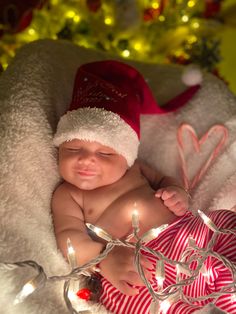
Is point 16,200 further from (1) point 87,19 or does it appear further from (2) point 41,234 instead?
(1) point 87,19

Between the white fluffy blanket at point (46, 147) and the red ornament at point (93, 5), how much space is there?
301mm

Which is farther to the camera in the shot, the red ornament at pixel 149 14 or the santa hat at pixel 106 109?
the red ornament at pixel 149 14

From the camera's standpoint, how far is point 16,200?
0.98m

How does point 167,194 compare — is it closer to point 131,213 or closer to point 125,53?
point 131,213

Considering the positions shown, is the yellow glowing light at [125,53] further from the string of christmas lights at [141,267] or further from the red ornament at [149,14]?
the string of christmas lights at [141,267]

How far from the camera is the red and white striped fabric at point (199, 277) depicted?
2.92 feet


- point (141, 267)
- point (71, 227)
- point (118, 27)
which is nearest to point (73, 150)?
point (71, 227)

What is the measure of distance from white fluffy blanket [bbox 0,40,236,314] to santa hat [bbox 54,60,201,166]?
0.08m

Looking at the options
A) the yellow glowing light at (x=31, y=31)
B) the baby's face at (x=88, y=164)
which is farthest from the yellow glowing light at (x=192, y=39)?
the baby's face at (x=88, y=164)

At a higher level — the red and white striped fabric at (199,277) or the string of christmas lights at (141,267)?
the string of christmas lights at (141,267)

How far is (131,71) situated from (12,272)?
61 centimetres

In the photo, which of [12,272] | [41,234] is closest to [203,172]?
[41,234]

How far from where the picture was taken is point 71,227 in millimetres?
1041

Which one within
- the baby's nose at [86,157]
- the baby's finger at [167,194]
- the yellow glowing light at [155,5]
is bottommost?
the baby's finger at [167,194]
